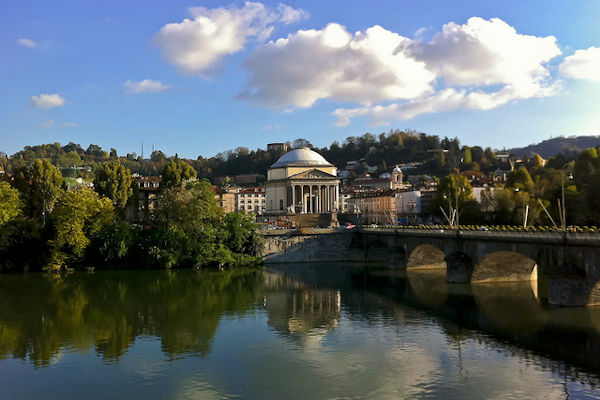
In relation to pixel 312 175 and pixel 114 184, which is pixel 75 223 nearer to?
pixel 114 184

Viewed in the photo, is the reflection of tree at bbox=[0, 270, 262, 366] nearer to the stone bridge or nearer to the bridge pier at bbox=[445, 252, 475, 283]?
the stone bridge

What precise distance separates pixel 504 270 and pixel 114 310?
32499 mm

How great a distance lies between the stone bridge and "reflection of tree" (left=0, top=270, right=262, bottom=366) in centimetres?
1710

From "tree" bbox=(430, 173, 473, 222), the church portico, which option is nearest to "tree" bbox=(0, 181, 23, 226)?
the church portico

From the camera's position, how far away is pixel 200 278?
57.7 meters

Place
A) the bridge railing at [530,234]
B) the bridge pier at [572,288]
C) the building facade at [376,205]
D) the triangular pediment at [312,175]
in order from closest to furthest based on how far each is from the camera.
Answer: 1. the bridge railing at [530,234]
2. the bridge pier at [572,288]
3. the triangular pediment at [312,175]
4. the building facade at [376,205]

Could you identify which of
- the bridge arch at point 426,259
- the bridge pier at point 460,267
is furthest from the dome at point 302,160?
the bridge pier at point 460,267

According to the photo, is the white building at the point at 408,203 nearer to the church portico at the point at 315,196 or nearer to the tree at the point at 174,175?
the church portico at the point at 315,196

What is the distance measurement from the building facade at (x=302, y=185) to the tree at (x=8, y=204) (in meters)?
55.6

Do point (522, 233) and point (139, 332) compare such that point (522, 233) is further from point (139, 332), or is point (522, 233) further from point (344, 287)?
point (139, 332)

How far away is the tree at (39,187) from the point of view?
2707 inches

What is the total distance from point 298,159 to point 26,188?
60.4 metres

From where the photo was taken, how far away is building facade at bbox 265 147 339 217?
114 m

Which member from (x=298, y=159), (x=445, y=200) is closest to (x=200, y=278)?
(x=445, y=200)
